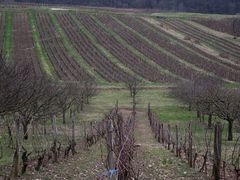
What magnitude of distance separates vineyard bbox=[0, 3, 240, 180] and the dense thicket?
3267 cm

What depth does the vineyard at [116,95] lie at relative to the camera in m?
17.0

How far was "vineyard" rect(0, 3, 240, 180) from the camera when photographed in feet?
55.6

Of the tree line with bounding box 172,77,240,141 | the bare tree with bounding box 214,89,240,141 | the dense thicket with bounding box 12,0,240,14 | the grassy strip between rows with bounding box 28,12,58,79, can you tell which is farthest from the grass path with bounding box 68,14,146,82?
the dense thicket with bounding box 12,0,240,14

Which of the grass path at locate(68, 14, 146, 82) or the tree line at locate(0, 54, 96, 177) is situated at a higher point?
the grass path at locate(68, 14, 146, 82)

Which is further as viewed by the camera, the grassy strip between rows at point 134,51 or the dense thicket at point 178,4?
the dense thicket at point 178,4

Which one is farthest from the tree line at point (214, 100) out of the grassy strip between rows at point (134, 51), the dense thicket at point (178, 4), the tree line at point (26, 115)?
the dense thicket at point (178, 4)

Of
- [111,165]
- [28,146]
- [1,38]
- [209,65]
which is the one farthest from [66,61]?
A: [111,165]

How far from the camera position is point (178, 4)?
552ft

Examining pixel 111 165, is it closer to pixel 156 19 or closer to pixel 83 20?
pixel 83 20

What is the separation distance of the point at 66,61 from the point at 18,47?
1293 cm

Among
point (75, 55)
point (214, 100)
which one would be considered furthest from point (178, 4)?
point (214, 100)

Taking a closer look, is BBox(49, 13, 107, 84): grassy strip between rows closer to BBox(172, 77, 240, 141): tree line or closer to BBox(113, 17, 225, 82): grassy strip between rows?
BBox(113, 17, 225, 82): grassy strip between rows

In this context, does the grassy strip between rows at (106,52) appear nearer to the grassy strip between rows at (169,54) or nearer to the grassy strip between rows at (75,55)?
the grassy strip between rows at (75,55)

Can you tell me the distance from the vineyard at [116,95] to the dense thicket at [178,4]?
107 feet
